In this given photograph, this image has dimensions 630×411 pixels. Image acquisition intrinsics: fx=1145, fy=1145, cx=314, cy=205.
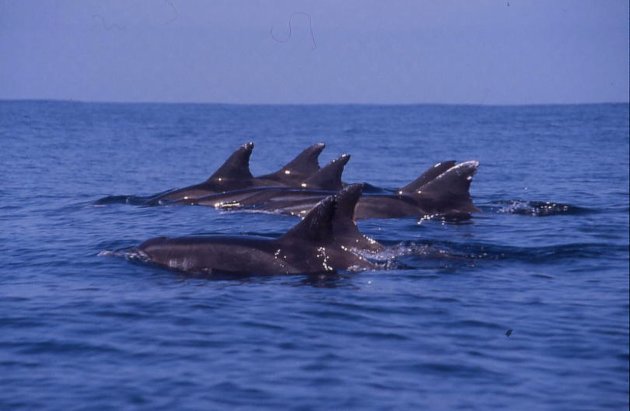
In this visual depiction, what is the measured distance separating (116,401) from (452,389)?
2.74m

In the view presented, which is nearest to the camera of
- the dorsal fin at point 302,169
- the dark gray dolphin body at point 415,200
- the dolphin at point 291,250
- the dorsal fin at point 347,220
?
the dolphin at point 291,250

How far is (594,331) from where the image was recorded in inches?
426

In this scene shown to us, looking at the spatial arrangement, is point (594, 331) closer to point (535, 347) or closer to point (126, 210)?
point (535, 347)

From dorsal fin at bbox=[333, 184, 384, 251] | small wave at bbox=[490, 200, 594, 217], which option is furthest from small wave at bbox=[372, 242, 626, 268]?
small wave at bbox=[490, 200, 594, 217]

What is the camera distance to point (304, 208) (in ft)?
69.5

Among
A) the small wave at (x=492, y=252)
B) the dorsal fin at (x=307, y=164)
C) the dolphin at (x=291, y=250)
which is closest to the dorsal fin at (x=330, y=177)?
the dorsal fin at (x=307, y=164)

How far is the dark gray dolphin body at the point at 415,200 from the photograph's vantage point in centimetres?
2106

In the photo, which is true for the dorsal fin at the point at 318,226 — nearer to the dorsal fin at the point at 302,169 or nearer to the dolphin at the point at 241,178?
the dolphin at the point at 241,178

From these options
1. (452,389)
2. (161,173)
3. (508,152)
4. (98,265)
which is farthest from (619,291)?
(508,152)

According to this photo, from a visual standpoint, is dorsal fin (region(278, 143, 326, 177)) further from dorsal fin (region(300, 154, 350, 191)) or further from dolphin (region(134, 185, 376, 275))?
dolphin (region(134, 185, 376, 275))

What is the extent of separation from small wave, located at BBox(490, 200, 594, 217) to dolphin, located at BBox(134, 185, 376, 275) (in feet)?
24.7

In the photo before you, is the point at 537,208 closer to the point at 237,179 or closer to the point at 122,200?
the point at 237,179

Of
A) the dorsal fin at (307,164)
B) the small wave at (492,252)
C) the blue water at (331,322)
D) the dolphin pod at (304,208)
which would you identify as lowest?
the blue water at (331,322)

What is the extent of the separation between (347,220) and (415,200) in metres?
6.66
